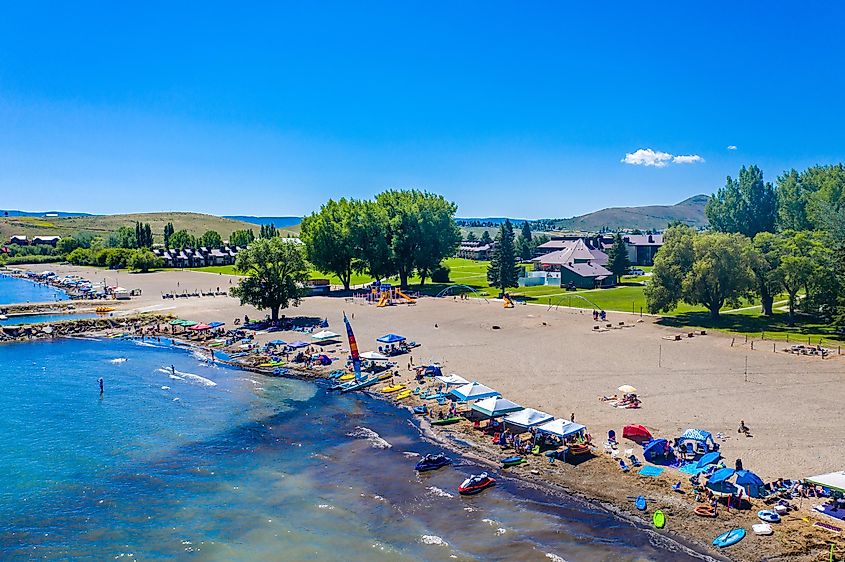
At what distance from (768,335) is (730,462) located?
2852cm

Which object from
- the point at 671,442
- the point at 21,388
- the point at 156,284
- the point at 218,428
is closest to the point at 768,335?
the point at 671,442

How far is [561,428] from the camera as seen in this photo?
29.0m

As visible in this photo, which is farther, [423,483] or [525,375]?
[525,375]

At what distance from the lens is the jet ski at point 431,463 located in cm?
2787

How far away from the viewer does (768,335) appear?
164ft

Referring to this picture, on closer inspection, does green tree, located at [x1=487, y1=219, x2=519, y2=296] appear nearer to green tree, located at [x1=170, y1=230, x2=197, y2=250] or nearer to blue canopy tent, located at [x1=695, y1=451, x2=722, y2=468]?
blue canopy tent, located at [x1=695, y1=451, x2=722, y2=468]

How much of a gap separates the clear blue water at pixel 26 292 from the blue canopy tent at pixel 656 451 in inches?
3724

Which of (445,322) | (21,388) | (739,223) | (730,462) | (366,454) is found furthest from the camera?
(739,223)

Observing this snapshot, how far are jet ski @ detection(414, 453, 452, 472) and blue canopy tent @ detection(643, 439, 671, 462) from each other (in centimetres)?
891

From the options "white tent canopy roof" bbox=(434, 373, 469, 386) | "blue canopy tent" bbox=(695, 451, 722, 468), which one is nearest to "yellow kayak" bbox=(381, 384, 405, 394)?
"white tent canopy roof" bbox=(434, 373, 469, 386)

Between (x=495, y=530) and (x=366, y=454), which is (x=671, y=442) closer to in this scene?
(x=495, y=530)

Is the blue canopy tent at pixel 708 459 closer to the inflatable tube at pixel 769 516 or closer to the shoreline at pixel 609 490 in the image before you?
the shoreline at pixel 609 490

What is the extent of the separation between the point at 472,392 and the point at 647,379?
11.9m

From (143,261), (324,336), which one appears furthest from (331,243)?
(143,261)
